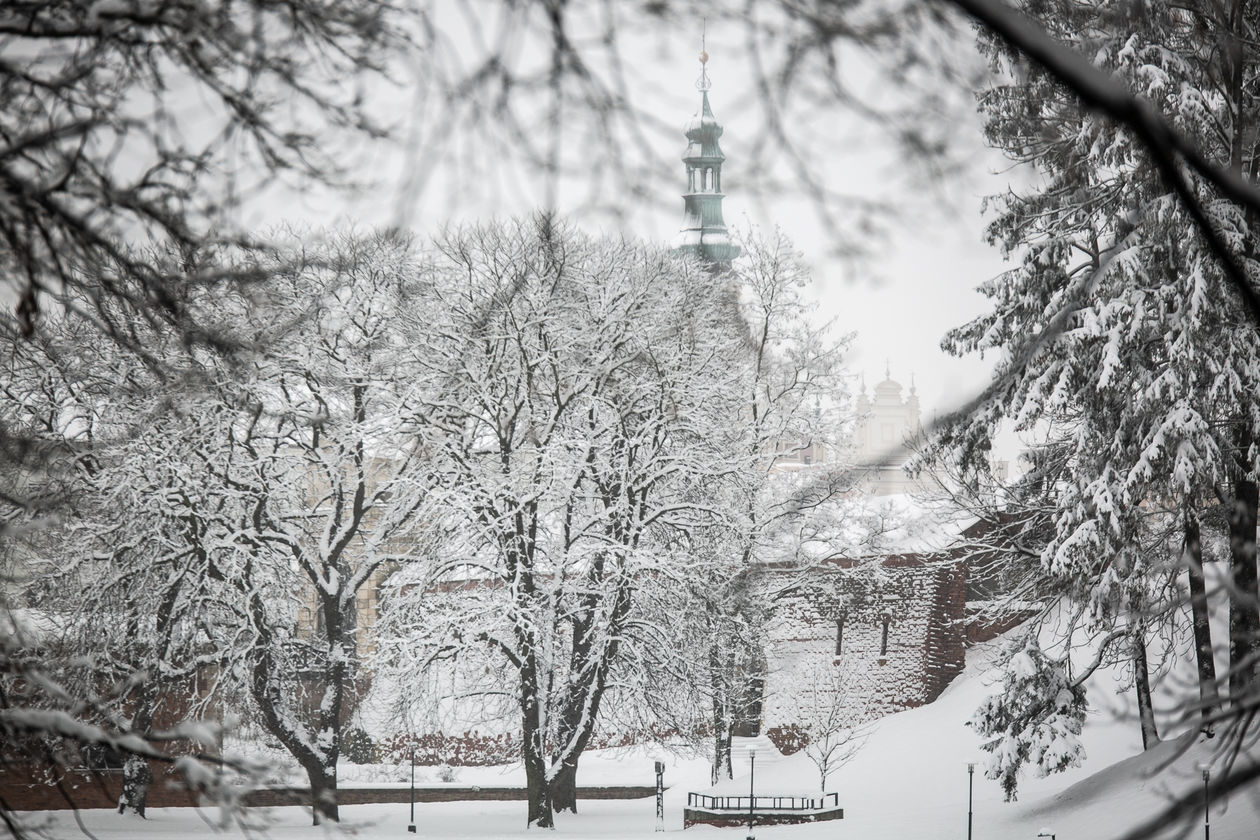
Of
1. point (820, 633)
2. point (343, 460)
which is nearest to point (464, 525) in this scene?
point (343, 460)

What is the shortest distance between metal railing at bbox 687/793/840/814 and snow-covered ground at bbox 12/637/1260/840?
1.28 feet

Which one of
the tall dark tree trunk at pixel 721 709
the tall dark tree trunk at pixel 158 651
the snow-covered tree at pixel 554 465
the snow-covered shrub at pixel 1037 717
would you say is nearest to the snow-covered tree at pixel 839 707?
the tall dark tree trunk at pixel 721 709

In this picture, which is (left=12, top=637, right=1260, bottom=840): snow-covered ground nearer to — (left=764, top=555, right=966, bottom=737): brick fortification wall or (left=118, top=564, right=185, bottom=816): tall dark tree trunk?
(left=764, top=555, right=966, bottom=737): brick fortification wall

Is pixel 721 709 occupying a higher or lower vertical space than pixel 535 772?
higher

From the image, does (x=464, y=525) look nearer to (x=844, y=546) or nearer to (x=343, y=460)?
(x=343, y=460)

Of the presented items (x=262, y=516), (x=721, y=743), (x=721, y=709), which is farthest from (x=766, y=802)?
(x=262, y=516)

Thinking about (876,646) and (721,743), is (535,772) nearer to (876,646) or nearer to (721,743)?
(721,743)

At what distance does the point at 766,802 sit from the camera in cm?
2409

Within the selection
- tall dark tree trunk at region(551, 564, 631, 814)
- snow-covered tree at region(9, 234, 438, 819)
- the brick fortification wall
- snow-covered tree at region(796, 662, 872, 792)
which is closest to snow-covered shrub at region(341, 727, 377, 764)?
snow-covered tree at region(9, 234, 438, 819)

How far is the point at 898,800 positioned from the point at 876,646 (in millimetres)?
8206

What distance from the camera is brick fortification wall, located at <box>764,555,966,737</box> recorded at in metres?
30.4

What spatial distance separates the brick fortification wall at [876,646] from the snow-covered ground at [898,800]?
873mm

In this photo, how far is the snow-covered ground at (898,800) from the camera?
15.2 meters

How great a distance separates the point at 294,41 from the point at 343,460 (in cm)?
1598
